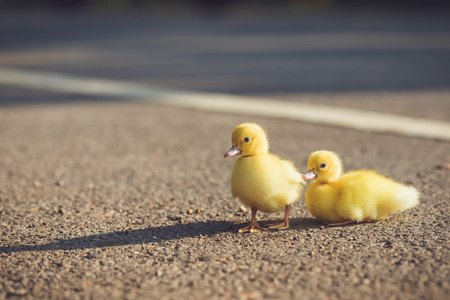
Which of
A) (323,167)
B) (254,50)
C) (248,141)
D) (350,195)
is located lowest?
(350,195)

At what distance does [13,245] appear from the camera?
8.72 feet

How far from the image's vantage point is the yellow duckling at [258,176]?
2652 mm

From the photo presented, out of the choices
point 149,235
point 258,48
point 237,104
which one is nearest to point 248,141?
point 149,235

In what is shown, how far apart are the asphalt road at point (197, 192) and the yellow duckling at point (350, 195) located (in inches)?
3.2

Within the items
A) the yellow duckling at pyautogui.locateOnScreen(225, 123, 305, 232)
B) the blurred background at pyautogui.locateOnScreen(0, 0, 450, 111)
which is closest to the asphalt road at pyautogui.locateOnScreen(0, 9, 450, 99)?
the blurred background at pyautogui.locateOnScreen(0, 0, 450, 111)

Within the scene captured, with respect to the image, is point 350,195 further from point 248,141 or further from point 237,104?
point 237,104

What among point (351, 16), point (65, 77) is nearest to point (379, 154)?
point (65, 77)

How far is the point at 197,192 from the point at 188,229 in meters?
0.69

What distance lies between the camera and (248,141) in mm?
2676

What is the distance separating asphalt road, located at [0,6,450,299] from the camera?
2.23m

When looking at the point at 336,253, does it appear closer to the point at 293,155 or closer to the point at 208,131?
the point at 293,155

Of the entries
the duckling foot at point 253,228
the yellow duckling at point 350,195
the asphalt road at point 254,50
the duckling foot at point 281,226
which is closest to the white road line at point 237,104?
the asphalt road at point 254,50

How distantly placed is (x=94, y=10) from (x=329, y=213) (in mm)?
22831

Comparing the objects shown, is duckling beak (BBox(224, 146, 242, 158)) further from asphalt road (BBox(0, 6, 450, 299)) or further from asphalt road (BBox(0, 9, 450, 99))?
asphalt road (BBox(0, 9, 450, 99))
